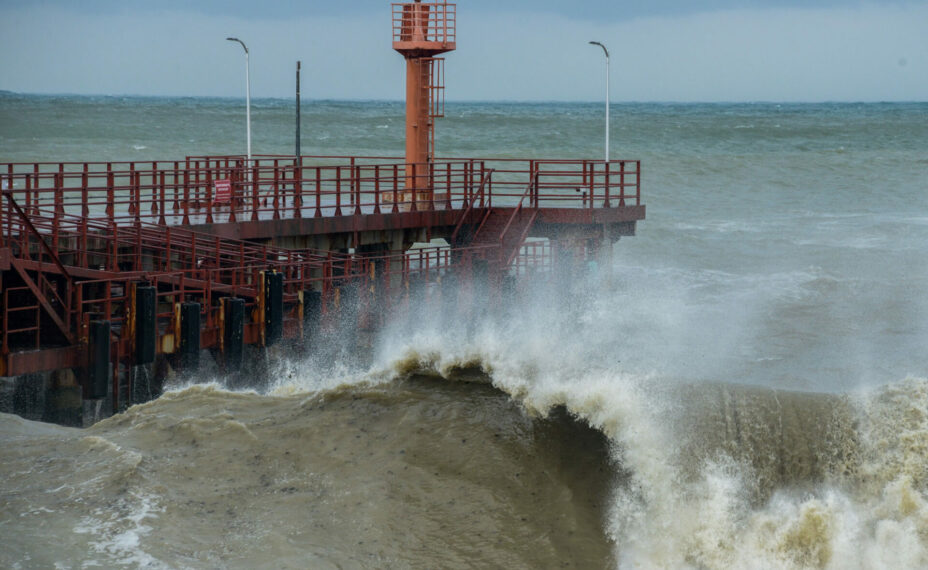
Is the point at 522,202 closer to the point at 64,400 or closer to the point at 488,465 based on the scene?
the point at 64,400

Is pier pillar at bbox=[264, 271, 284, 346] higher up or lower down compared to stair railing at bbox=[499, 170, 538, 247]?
lower down

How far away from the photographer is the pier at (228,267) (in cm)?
1661

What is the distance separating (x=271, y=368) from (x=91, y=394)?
323cm

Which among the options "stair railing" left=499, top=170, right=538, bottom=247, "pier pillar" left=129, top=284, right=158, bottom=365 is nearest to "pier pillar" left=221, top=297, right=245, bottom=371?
"pier pillar" left=129, top=284, right=158, bottom=365

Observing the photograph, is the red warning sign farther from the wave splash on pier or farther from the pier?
the wave splash on pier

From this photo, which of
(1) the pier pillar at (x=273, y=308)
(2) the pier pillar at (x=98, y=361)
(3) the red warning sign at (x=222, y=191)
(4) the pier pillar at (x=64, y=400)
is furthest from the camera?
(3) the red warning sign at (x=222, y=191)

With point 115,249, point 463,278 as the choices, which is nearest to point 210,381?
point 115,249

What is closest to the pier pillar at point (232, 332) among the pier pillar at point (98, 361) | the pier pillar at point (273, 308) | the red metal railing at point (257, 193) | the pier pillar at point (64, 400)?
the pier pillar at point (273, 308)

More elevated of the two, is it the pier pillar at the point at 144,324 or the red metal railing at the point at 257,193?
the red metal railing at the point at 257,193

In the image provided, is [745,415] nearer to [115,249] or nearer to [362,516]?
[362,516]

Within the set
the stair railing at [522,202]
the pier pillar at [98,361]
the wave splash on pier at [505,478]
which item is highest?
the stair railing at [522,202]

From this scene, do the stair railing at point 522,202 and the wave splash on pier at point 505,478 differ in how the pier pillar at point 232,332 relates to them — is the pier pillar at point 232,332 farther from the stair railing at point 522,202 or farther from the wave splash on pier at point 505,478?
the stair railing at point 522,202

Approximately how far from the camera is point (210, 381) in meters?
18.0

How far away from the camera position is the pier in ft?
54.5
